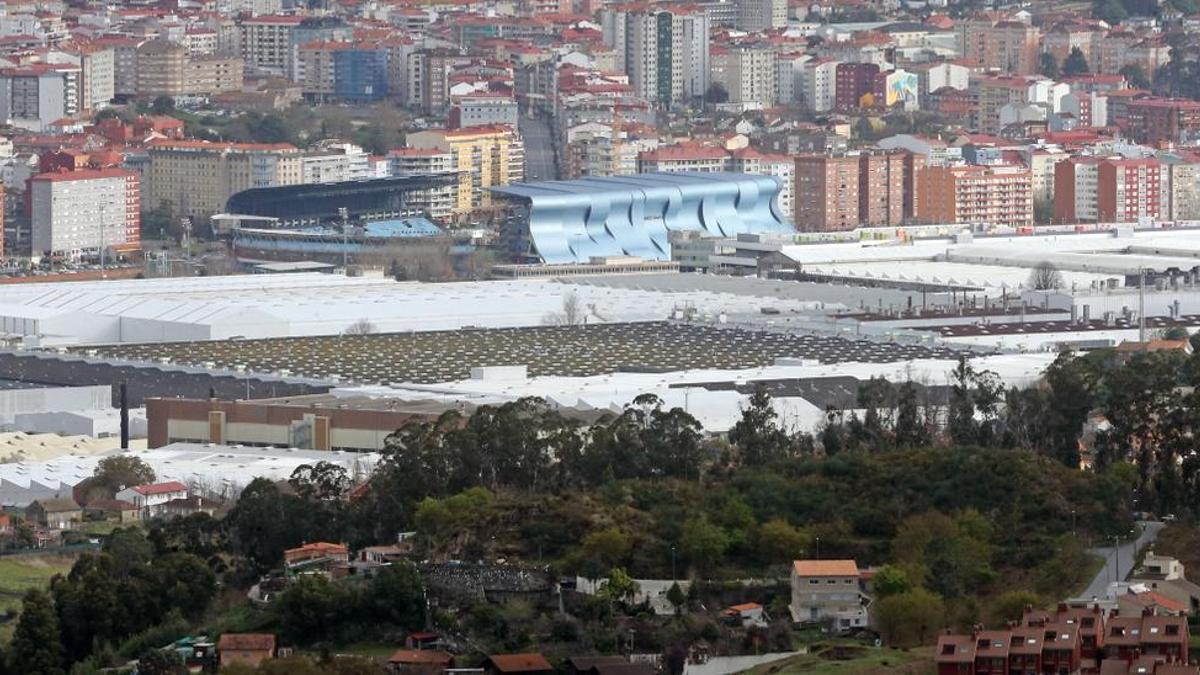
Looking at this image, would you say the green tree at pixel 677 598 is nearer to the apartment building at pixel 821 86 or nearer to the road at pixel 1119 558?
the road at pixel 1119 558

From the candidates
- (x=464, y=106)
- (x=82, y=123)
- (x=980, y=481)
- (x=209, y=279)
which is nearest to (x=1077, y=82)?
(x=464, y=106)

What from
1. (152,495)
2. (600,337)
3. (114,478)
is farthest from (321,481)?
(600,337)

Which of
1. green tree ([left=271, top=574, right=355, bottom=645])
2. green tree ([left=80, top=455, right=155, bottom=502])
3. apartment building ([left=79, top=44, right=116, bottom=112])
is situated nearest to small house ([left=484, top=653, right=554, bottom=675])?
green tree ([left=271, top=574, right=355, bottom=645])

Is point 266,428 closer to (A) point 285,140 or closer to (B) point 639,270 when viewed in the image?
(B) point 639,270

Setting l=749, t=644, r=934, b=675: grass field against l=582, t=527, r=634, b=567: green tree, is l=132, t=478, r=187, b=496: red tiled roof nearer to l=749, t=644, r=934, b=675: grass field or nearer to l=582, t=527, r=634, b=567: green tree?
l=582, t=527, r=634, b=567: green tree

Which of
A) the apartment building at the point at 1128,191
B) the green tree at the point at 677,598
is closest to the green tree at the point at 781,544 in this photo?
the green tree at the point at 677,598

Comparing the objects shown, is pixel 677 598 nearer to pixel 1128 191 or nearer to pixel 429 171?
pixel 429 171
